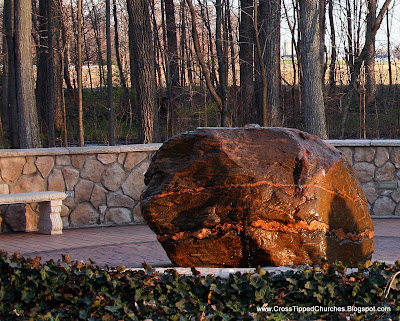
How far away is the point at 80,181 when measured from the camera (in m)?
10.2

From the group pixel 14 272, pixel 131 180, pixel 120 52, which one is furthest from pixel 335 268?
pixel 120 52

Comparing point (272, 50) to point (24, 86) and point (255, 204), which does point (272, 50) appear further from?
point (255, 204)

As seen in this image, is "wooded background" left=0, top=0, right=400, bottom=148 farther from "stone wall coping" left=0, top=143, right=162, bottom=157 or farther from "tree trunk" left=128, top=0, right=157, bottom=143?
"stone wall coping" left=0, top=143, right=162, bottom=157

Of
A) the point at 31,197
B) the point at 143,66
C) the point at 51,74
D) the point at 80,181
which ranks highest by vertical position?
the point at 51,74

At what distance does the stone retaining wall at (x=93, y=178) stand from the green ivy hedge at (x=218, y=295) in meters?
5.43

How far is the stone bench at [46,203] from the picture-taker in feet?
30.3

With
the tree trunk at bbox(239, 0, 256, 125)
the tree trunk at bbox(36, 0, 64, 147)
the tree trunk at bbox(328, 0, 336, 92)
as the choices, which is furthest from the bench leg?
the tree trunk at bbox(328, 0, 336, 92)

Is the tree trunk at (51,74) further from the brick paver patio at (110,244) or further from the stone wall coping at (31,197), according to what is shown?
the brick paver patio at (110,244)

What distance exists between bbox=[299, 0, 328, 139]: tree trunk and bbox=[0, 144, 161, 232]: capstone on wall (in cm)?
463

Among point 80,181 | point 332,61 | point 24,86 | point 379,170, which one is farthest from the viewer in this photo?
point 332,61

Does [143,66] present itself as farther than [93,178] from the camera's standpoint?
Yes

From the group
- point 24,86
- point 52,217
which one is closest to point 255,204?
point 52,217

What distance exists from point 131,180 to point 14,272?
5282 millimetres

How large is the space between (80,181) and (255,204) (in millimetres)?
5659
